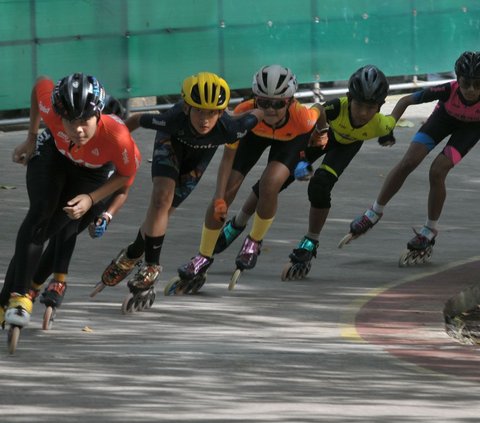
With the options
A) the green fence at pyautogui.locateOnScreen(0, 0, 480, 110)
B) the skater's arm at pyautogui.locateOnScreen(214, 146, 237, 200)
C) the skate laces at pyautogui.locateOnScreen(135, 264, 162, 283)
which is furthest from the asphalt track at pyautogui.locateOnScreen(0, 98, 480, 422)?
the green fence at pyautogui.locateOnScreen(0, 0, 480, 110)

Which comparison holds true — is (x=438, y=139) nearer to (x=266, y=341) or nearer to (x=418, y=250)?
(x=418, y=250)

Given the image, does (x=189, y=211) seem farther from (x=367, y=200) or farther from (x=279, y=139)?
(x=279, y=139)

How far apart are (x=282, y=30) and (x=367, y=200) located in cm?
502

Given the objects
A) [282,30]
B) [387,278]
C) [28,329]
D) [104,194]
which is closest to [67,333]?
[28,329]

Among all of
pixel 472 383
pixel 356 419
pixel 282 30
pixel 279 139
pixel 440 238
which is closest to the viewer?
pixel 356 419

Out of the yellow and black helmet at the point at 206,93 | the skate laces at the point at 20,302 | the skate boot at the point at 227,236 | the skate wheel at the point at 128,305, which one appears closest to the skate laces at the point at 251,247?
the skate boot at the point at 227,236

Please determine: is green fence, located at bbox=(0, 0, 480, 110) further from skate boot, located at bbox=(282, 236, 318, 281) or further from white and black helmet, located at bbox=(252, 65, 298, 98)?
white and black helmet, located at bbox=(252, 65, 298, 98)

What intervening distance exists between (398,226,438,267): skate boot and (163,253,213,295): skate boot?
2.18 m

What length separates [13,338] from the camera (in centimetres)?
914

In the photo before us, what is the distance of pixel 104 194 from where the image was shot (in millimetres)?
9531

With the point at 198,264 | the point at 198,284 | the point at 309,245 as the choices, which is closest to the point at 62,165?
the point at 198,264

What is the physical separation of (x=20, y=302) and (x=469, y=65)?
5293 millimetres

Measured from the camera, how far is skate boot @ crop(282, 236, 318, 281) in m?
12.3

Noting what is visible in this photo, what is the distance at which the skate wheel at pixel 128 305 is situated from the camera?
35.1 feet
